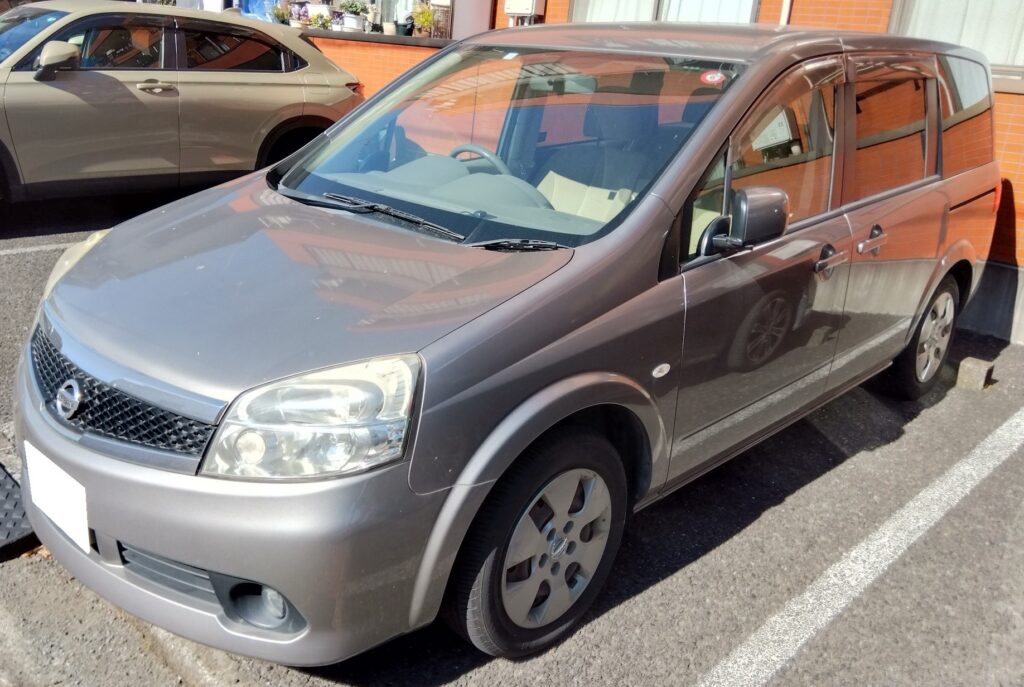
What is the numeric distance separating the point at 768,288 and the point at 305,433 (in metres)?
1.71

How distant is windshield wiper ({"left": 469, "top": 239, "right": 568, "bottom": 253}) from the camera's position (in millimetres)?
2746

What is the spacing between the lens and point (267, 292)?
99.4 inches

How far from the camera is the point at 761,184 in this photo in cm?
316

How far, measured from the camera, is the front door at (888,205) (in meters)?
3.68

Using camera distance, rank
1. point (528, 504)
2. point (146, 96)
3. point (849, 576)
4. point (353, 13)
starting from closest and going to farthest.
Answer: point (528, 504), point (849, 576), point (146, 96), point (353, 13)

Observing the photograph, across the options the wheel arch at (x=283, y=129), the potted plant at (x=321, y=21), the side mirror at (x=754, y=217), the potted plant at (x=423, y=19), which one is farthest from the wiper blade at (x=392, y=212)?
the potted plant at (x=321, y=21)

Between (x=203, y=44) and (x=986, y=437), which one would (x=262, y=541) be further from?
(x=203, y=44)

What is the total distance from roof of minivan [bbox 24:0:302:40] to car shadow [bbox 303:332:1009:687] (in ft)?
18.8

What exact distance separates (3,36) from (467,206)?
543cm

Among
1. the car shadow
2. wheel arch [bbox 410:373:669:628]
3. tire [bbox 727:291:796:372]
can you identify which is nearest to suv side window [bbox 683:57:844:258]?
tire [bbox 727:291:796:372]

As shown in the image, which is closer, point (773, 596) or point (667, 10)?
point (773, 596)

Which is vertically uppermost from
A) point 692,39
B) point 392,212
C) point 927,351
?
point 692,39

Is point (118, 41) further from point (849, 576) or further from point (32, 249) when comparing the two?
point (849, 576)

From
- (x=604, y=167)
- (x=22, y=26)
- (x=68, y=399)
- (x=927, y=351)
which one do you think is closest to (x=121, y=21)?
(x=22, y=26)
